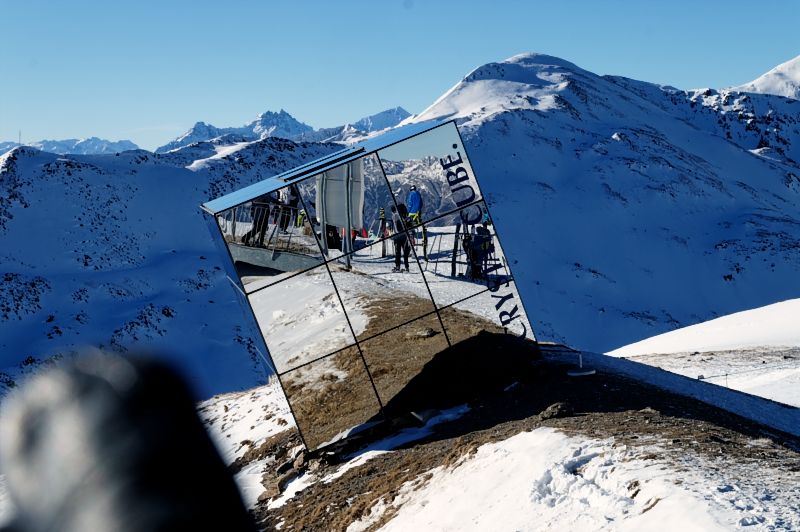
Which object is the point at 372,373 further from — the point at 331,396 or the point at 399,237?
the point at 399,237


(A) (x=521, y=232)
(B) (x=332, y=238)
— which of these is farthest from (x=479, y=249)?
(A) (x=521, y=232)

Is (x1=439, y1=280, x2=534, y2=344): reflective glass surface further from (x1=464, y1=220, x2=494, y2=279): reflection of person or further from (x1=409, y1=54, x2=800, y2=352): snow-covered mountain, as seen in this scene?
(x1=409, y1=54, x2=800, y2=352): snow-covered mountain

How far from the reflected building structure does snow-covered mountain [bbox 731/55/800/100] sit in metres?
197

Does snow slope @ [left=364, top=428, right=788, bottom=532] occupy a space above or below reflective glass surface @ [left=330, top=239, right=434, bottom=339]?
below

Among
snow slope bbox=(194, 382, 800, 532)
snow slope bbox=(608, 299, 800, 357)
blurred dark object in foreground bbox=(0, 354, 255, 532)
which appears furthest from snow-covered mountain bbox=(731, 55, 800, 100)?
blurred dark object in foreground bbox=(0, 354, 255, 532)

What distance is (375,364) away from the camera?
11648mm

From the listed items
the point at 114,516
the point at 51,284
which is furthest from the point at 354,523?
the point at 51,284

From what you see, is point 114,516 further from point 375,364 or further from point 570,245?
point 570,245

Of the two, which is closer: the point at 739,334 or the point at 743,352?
the point at 743,352

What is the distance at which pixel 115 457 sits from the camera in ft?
4.56

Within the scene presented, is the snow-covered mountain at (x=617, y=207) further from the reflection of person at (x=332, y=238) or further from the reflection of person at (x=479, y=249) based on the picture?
the reflection of person at (x=332, y=238)

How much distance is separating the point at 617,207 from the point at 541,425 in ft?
195

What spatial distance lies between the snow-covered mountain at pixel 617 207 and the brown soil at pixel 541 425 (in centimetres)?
3171

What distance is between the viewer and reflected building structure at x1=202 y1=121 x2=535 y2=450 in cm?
1115
